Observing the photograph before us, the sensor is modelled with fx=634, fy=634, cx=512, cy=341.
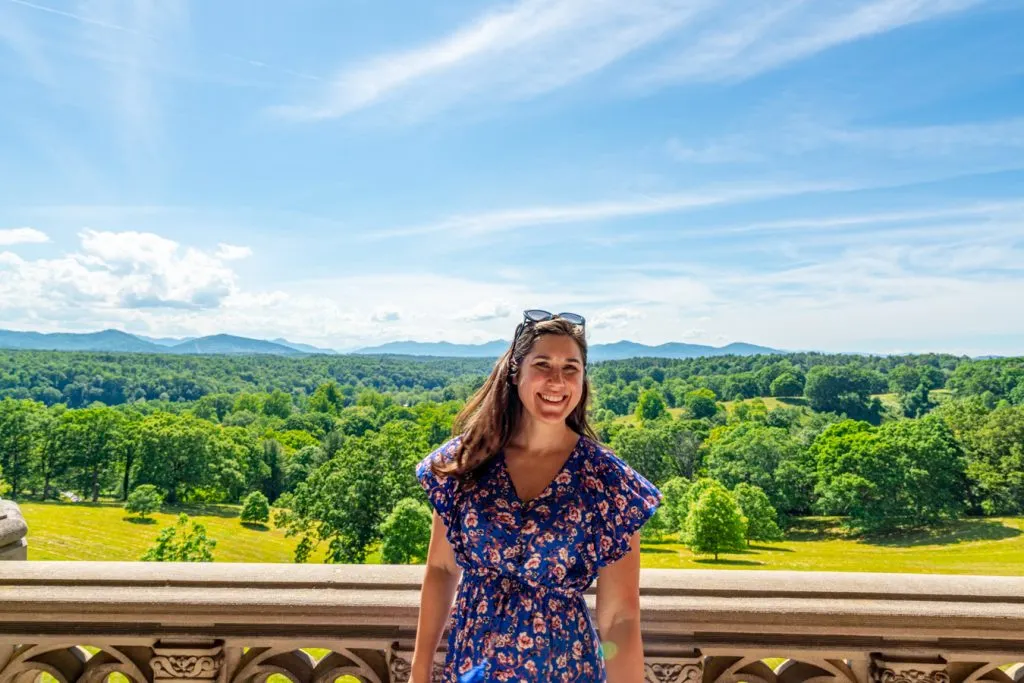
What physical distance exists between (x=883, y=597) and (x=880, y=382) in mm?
97357

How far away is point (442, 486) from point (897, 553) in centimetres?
5426

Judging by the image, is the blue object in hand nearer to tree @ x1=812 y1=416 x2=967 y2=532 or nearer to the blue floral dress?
the blue floral dress

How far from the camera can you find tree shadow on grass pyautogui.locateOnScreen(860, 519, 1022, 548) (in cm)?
4547

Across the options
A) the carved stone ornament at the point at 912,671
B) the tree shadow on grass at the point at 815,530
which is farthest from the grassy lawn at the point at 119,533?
the tree shadow on grass at the point at 815,530

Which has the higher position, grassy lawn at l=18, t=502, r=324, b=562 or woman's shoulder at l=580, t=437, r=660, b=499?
woman's shoulder at l=580, t=437, r=660, b=499

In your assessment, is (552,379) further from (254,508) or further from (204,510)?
(204,510)

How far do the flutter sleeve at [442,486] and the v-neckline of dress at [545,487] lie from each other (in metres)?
0.17

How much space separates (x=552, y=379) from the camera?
2141mm

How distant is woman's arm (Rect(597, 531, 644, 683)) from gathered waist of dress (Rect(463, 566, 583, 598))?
0.33 ft

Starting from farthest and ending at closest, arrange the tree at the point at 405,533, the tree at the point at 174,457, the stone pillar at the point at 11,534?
the tree at the point at 174,457 < the tree at the point at 405,533 < the stone pillar at the point at 11,534

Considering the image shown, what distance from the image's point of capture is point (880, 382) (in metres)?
86.3

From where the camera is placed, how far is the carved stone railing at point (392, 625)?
2.19 meters

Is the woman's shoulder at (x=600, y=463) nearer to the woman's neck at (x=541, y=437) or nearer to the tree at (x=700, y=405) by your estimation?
the woman's neck at (x=541, y=437)

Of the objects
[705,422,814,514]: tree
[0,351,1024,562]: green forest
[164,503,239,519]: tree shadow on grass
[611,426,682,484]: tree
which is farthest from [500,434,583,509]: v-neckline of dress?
[705,422,814,514]: tree
